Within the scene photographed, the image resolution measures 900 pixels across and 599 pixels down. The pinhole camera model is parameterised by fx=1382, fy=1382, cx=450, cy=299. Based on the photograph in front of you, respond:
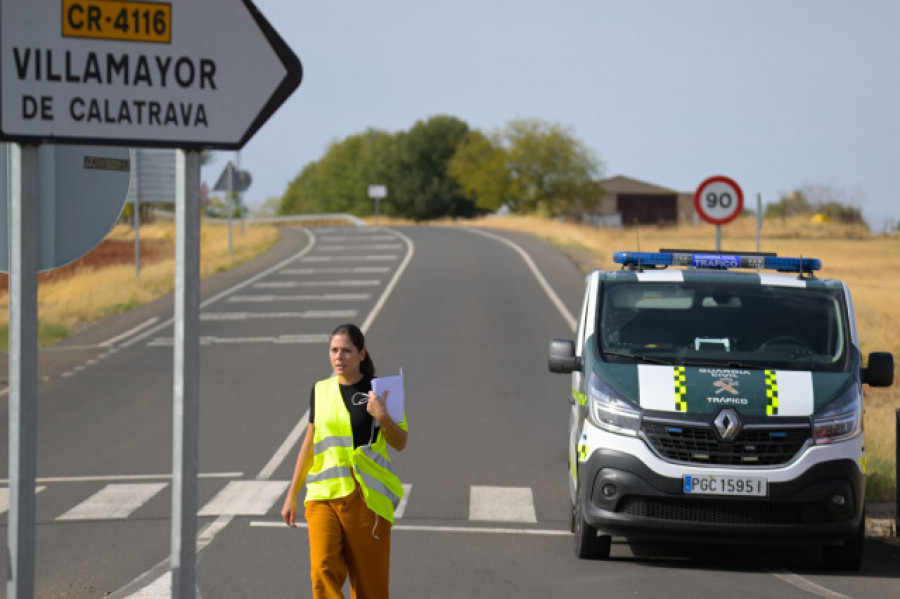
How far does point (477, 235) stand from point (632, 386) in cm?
4419

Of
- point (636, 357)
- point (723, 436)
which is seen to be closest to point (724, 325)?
point (636, 357)

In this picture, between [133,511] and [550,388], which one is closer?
[133,511]

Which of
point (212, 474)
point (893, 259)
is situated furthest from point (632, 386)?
point (893, 259)

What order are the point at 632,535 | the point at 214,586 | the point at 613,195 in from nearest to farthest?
the point at 214,586 < the point at 632,535 < the point at 613,195

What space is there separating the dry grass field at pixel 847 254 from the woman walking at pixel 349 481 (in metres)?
4.91

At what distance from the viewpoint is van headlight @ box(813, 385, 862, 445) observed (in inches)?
376

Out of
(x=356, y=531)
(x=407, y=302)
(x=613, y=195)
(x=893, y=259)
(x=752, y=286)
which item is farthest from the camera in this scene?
(x=613, y=195)

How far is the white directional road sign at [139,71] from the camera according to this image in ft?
13.1

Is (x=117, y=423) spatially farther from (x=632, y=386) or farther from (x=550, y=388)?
(x=632, y=386)

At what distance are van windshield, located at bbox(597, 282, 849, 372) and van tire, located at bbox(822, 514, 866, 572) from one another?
1205 millimetres

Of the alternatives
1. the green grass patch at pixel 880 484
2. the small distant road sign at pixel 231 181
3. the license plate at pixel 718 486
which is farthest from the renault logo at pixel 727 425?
the small distant road sign at pixel 231 181

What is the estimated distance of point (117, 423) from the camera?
58.6 ft

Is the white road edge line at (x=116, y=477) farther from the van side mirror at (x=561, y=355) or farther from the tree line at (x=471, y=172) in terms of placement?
the tree line at (x=471, y=172)

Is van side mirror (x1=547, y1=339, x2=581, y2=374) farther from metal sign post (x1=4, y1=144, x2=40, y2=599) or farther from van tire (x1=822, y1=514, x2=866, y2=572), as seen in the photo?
metal sign post (x1=4, y1=144, x2=40, y2=599)
